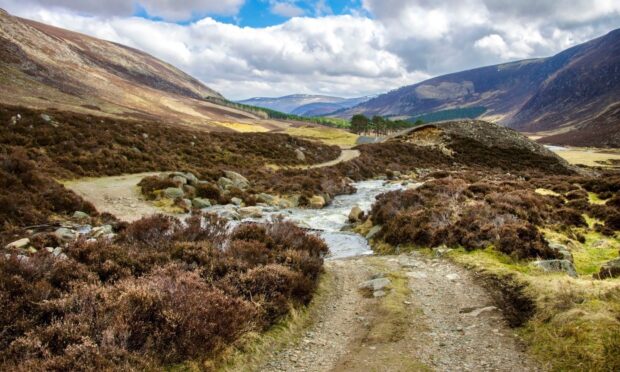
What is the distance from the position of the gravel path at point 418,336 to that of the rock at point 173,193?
14868mm

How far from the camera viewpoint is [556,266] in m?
9.67

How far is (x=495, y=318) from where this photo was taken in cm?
738

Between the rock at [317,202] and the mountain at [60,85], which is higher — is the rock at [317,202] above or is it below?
below

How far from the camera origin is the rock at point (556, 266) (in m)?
9.56

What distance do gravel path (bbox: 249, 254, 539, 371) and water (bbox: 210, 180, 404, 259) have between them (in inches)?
193

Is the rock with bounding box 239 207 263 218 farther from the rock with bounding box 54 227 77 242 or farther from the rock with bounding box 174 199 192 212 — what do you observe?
the rock with bounding box 54 227 77 242

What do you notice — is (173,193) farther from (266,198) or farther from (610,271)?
(610,271)

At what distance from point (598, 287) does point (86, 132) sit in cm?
3212

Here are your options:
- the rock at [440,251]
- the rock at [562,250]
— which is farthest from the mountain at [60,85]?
the rock at [562,250]

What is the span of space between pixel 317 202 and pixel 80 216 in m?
14.8

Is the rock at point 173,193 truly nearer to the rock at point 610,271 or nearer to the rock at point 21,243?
the rock at point 21,243

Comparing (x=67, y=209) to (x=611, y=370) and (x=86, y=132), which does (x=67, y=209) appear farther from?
(x=611, y=370)

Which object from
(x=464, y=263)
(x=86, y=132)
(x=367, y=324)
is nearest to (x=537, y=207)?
(x=464, y=263)

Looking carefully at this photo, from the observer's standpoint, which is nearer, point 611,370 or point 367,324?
point 611,370
